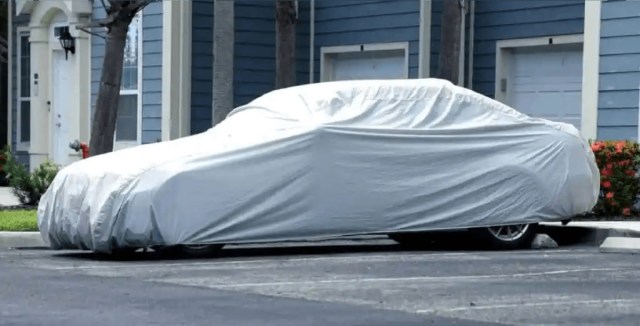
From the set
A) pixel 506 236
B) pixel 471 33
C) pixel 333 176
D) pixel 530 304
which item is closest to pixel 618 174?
pixel 506 236

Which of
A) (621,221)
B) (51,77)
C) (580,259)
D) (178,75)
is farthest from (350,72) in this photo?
(580,259)

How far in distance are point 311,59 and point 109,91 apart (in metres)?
5.93

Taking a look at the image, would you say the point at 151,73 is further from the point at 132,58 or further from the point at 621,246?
the point at 621,246

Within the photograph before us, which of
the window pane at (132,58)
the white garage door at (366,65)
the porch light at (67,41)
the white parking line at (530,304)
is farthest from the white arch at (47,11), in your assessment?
the white parking line at (530,304)

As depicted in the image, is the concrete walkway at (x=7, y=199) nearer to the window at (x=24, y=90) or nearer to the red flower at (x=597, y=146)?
the window at (x=24, y=90)

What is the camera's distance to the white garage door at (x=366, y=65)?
22.6 m

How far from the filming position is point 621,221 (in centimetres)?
1677

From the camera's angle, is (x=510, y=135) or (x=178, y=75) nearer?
(x=510, y=135)

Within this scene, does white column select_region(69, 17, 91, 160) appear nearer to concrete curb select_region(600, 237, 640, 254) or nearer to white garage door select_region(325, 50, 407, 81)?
white garage door select_region(325, 50, 407, 81)

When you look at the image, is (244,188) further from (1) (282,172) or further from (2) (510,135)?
(2) (510,135)

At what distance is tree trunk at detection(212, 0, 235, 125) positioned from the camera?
18.9 meters

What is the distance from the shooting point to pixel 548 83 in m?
20.6

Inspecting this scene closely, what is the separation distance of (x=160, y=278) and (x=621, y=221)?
7.03 m

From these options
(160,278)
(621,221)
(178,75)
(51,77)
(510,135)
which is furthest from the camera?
(51,77)
